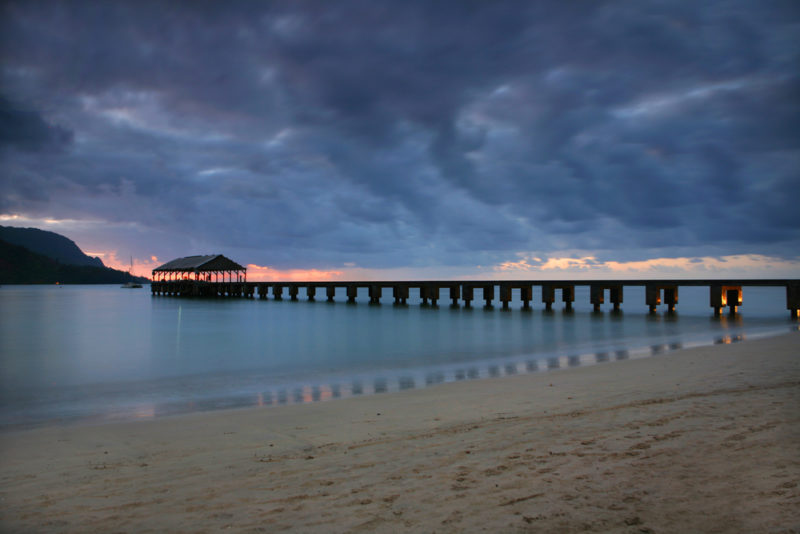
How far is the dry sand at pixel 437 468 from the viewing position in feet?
10.7

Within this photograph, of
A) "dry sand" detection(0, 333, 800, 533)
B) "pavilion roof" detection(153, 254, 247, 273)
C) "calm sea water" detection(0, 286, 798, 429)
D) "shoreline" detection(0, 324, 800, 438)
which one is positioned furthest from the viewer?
"pavilion roof" detection(153, 254, 247, 273)

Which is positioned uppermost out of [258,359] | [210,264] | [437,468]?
[210,264]

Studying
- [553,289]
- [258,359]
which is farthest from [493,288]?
[258,359]

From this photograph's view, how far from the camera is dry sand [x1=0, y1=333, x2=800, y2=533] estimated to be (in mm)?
3264

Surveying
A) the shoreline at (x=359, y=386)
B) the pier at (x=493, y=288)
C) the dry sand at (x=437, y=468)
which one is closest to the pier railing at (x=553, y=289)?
the pier at (x=493, y=288)

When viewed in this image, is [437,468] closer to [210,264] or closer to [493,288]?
[493,288]

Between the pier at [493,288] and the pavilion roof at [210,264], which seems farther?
the pavilion roof at [210,264]

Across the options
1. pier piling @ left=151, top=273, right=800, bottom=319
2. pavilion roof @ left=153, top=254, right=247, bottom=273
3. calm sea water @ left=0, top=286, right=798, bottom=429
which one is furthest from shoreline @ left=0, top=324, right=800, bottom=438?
pavilion roof @ left=153, top=254, right=247, bottom=273

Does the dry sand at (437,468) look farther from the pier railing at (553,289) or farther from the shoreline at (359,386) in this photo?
the pier railing at (553,289)

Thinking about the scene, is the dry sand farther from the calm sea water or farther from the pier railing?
the pier railing

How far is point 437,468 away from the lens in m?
4.21

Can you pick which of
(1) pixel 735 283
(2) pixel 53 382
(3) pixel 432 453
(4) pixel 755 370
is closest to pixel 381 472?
(3) pixel 432 453

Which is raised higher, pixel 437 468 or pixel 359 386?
pixel 437 468

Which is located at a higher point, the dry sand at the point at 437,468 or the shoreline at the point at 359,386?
the dry sand at the point at 437,468
